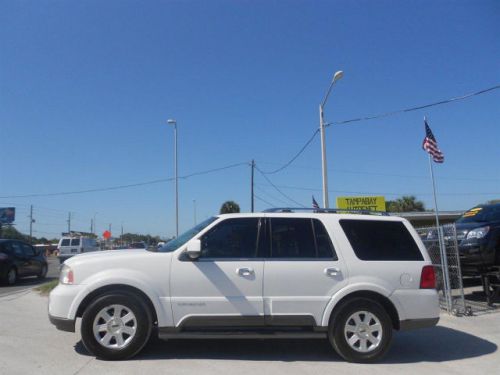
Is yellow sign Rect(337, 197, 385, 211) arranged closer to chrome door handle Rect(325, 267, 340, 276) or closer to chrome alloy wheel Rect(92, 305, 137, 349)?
chrome door handle Rect(325, 267, 340, 276)

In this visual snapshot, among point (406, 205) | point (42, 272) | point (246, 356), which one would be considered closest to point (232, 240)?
point (246, 356)

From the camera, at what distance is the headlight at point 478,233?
32.3 ft

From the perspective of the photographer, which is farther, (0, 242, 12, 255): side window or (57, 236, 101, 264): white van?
(57, 236, 101, 264): white van

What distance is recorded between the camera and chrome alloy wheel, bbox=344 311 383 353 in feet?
19.3

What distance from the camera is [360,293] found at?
19.6 feet

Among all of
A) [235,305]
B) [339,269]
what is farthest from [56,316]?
[339,269]

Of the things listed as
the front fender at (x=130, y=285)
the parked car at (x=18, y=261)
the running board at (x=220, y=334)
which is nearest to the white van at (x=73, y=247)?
the parked car at (x=18, y=261)

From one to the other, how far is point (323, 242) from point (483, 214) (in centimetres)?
639

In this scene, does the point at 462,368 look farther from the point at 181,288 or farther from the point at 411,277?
the point at 181,288

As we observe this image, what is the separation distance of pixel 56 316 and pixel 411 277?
4.40 meters

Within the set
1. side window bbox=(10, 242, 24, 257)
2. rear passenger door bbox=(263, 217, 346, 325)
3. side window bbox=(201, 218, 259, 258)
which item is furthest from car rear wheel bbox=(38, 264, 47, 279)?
rear passenger door bbox=(263, 217, 346, 325)

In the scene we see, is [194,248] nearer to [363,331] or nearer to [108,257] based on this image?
[108,257]

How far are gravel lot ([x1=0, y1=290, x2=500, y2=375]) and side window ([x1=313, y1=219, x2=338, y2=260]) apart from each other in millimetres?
1301

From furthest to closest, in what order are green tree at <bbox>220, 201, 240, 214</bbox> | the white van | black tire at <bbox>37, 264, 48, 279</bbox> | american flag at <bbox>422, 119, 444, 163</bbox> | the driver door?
green tree at <bbox>220, 201, 240, 214</bbox>, the white van, american flag at <bbox>422, 119, 444, 163</bbox>, black tire at <bbox>37, 264, 48, 279</bbox>, the driver door
